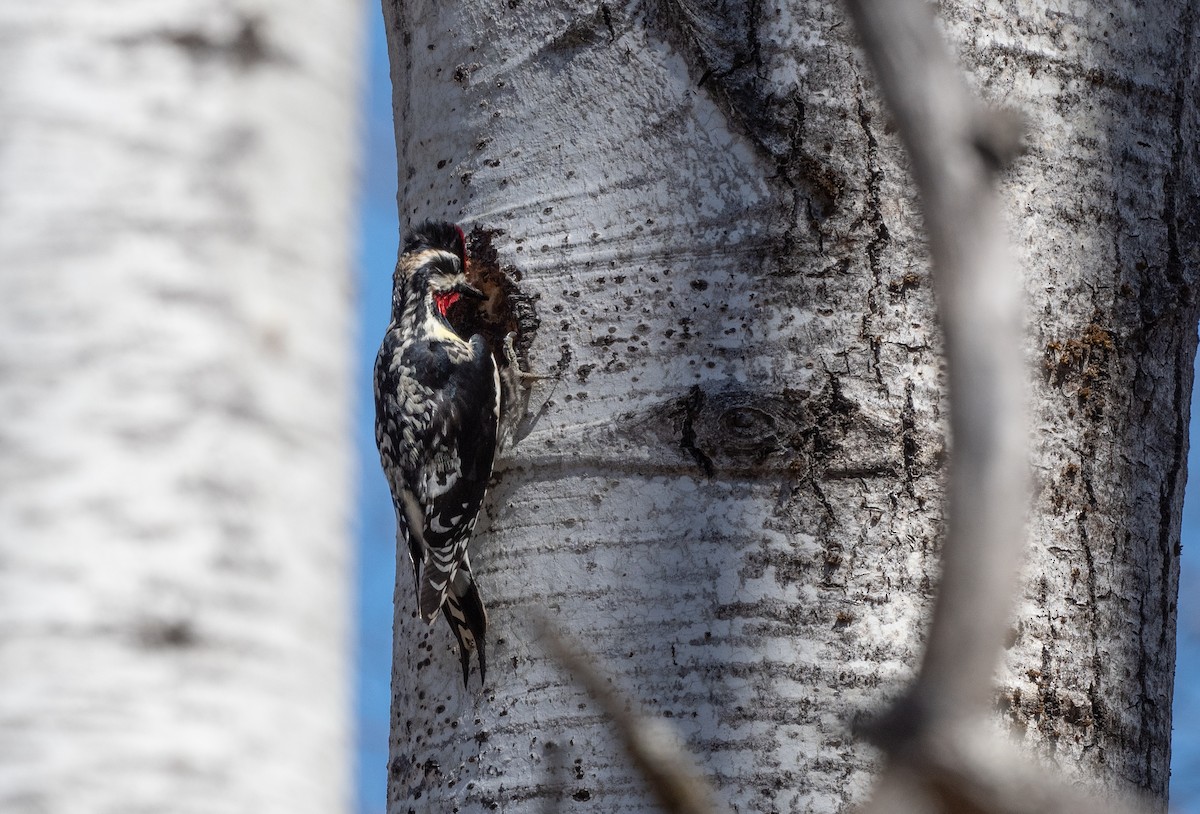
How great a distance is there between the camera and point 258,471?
805 millimetres

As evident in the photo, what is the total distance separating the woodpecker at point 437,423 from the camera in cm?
189

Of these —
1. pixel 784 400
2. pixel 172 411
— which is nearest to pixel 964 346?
pixel 172 411

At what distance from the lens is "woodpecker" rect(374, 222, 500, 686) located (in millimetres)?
1889

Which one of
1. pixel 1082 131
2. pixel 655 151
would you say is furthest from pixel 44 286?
pixel 1082 131

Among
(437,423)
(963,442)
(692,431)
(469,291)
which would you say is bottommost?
(963,442)

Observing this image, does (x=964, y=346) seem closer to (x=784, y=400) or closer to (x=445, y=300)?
(x=784, y=400)

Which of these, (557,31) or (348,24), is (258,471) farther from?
(557,31)

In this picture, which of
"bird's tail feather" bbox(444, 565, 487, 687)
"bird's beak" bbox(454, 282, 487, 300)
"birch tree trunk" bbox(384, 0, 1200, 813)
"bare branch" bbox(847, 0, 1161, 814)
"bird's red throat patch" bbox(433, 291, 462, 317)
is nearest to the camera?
"bare branch" bbox(847, 0, 1161, 814)

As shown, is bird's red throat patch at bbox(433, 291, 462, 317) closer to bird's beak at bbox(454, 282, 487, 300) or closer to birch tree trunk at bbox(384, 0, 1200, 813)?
bird's beak at bbox(454, 282, 487, 300)

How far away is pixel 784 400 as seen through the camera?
172 cm

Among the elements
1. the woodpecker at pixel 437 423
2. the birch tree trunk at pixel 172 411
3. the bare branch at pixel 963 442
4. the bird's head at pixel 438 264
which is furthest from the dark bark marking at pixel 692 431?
the bare branch at pixel 963 442

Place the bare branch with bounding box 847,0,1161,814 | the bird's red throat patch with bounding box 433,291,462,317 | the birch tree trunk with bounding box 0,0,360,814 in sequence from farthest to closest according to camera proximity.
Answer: the bird's red throat patch with bounding box 433,291,462,317, the birch tree trunk with bounding box 0,0,360,814, the bare branch with bounding box 847,0,1161,814

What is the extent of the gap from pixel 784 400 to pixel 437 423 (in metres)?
0.67

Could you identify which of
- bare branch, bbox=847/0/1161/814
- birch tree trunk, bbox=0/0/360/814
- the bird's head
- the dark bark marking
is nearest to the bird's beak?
the bird's head
